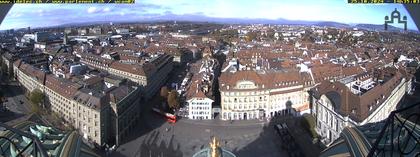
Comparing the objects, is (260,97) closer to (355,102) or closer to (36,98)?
(355,102)

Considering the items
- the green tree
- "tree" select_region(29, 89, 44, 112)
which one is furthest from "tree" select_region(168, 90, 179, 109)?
the green tree

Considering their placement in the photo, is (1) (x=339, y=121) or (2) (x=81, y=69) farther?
(2) (x=81, y=69)

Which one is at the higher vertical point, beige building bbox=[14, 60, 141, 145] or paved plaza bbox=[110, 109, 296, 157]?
beige building bbox=[14, 60, 141, 145]

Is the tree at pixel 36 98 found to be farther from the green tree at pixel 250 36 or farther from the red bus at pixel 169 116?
the green tree at pixel 250 36

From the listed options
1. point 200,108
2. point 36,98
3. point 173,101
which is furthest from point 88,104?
point 200,108

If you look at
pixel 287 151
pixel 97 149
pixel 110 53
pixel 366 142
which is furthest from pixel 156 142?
pixel 110 53

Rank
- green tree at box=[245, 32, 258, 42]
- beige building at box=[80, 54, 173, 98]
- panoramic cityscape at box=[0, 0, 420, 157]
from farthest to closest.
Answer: green tree at box=[245, 32, 258, 42] → beige building at box=[80, 54, 173, 98] → panoramic cityscape at box=[0, 0, 420, 157]

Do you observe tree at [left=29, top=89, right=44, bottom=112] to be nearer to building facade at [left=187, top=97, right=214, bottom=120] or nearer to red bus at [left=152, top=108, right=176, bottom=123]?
red bus at [left=152, top=108, right=176, bottom=123]

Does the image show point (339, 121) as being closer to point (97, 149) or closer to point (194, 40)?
point (97, 149)
